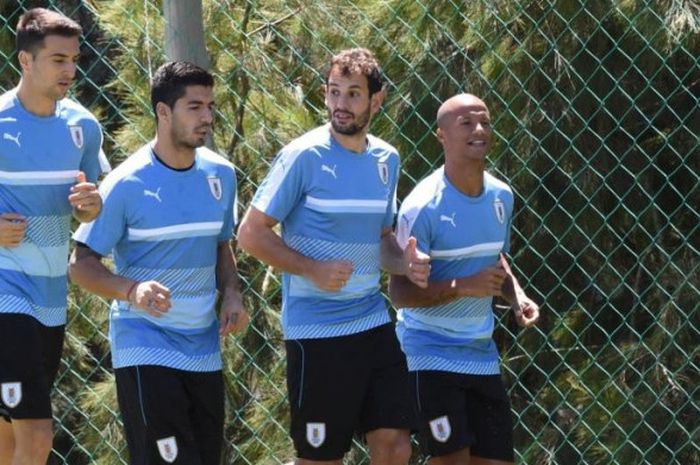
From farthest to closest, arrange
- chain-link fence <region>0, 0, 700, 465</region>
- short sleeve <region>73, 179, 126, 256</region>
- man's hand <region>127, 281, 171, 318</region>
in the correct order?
chain-link fence <region>0, 0, 700, 465</region>
short sleeve <region>73, 179, 126, 256</region>
man's hand <region>127, 281, 171, 318</region>

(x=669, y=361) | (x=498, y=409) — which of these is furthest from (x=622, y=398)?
(x=498, y=409)

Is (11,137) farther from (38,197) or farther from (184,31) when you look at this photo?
(184,31)

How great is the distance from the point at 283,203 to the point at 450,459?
3.71 feet

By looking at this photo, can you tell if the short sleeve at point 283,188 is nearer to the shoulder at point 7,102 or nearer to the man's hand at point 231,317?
the man's hand at point 231,317

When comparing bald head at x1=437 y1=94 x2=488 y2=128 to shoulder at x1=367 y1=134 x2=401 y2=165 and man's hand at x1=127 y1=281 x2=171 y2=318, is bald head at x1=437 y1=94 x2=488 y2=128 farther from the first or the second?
man's hand at x1=127 y1=281 x2=171 y2=318

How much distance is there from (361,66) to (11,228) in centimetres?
134

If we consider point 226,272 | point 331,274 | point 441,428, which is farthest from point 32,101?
point 441,428

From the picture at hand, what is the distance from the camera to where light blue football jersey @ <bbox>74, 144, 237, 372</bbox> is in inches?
223

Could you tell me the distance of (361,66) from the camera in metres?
5.97

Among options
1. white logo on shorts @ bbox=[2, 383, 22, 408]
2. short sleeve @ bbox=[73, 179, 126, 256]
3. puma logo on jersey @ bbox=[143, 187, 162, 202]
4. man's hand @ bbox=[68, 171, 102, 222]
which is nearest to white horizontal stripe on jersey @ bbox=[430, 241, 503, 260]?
puma logo on jersey @ bbox=[143, 187, 162, 202]

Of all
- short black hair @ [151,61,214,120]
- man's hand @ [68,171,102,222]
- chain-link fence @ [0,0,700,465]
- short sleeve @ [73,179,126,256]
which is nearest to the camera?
man's hand @ [68,171,102,222]

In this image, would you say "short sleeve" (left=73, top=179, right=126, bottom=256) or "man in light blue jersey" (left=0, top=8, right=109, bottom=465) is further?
"man in light blue jersey" (left=0, top=8, right=109, bottom=465)

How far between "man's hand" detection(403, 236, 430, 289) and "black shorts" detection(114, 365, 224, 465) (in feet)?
2.57

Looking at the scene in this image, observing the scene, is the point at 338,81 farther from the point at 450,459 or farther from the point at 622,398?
the point at 622,398
